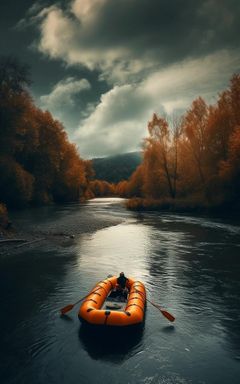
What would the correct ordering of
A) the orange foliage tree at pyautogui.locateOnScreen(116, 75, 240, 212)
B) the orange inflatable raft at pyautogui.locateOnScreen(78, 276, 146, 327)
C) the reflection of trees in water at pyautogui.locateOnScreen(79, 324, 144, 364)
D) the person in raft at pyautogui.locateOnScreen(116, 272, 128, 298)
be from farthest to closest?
1. the orange foliage tree at pyautogui.locateOnScreen(116, 75, 240, 212)
2. the person in raft at pyautogui.locateOnScreen(116, 272, 128, 298)
3. the orange inflatable raft at pyautogui.locateOnScreen(78, 276, 146, 327)
4. the reflection of trees in water at pyautogui.locateOnScreen(79, 324, 144, 364)

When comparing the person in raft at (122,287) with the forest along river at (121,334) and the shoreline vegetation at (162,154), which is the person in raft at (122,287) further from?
the shoreline vegetation at (162,154)

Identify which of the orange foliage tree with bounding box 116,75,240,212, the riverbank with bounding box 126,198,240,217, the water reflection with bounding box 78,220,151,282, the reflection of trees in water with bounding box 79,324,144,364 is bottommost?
the reflection of trees in water with bounding box 79,324,144,364

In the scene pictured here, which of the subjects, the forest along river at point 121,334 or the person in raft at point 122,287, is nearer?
the forest along river at point 121,334

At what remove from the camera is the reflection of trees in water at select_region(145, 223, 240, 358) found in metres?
9.58

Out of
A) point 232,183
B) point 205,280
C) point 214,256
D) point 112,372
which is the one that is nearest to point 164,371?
point 112,372

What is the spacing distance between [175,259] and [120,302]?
25.7 ft

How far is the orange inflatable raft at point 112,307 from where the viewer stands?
303 inches

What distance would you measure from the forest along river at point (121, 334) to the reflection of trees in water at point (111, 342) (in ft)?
0.09

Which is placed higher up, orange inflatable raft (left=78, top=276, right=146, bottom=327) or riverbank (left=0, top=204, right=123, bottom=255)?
riverbank (left=0, top=204, right=123, bottom=255)

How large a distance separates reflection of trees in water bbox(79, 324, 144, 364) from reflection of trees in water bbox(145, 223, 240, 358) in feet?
8.20

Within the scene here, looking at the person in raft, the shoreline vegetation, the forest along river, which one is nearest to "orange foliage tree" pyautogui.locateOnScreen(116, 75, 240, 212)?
the shoreline vegetation

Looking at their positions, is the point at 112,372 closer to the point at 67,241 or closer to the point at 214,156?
the point at 67,241

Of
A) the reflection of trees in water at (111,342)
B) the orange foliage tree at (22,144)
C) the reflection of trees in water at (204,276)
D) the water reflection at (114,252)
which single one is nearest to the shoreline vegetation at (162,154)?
the orange foliage tree at (22,144)

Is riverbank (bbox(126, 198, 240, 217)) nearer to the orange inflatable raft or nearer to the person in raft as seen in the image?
the person in raft
